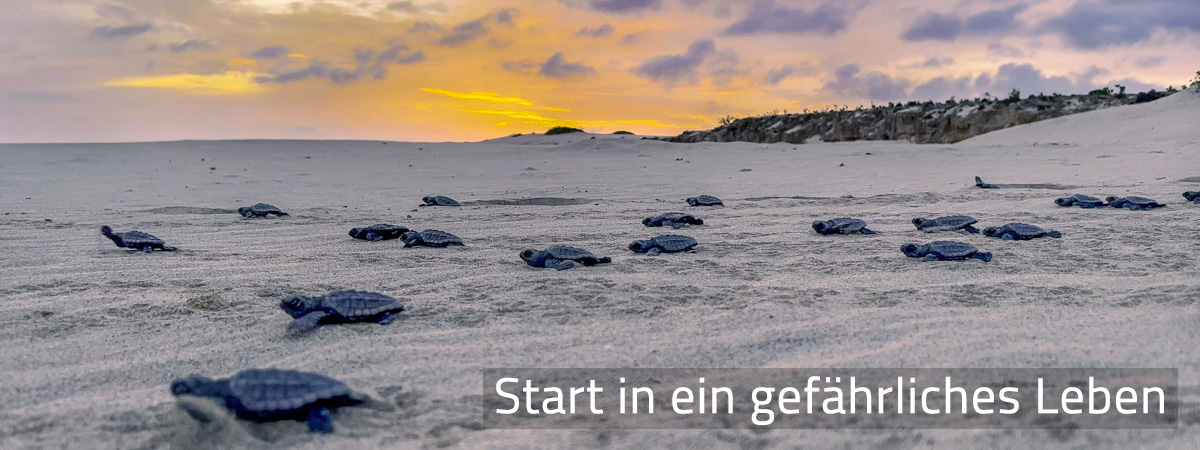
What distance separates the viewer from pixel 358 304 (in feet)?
12.0

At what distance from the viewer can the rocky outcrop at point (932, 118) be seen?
22.8m

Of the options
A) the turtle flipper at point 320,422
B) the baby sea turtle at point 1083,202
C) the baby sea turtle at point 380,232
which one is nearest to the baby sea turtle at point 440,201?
the baby sea turtle at point 380,232

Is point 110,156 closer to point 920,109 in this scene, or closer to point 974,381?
point 974,381

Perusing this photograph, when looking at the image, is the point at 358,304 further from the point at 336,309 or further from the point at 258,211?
the point at 258,211

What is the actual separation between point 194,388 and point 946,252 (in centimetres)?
435

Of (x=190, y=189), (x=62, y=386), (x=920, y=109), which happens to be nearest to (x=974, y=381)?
(x=62, y=386)

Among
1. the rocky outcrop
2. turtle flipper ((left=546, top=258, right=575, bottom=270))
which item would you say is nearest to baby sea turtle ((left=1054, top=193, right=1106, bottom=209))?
turtle flipper ((left=546, top=258, right=575, bottom=270))

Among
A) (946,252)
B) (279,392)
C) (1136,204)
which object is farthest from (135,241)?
(1136,204)

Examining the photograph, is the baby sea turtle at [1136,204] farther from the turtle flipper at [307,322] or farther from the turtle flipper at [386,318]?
the turtle flipper at [307,322]

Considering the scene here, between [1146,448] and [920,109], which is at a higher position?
[920,109]

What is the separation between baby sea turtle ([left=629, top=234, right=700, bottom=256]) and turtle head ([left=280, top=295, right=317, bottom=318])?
2552 millimetres

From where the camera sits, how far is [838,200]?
9672mm

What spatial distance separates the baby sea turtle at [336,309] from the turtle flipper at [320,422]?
3.61ft

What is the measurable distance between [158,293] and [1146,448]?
466cm
